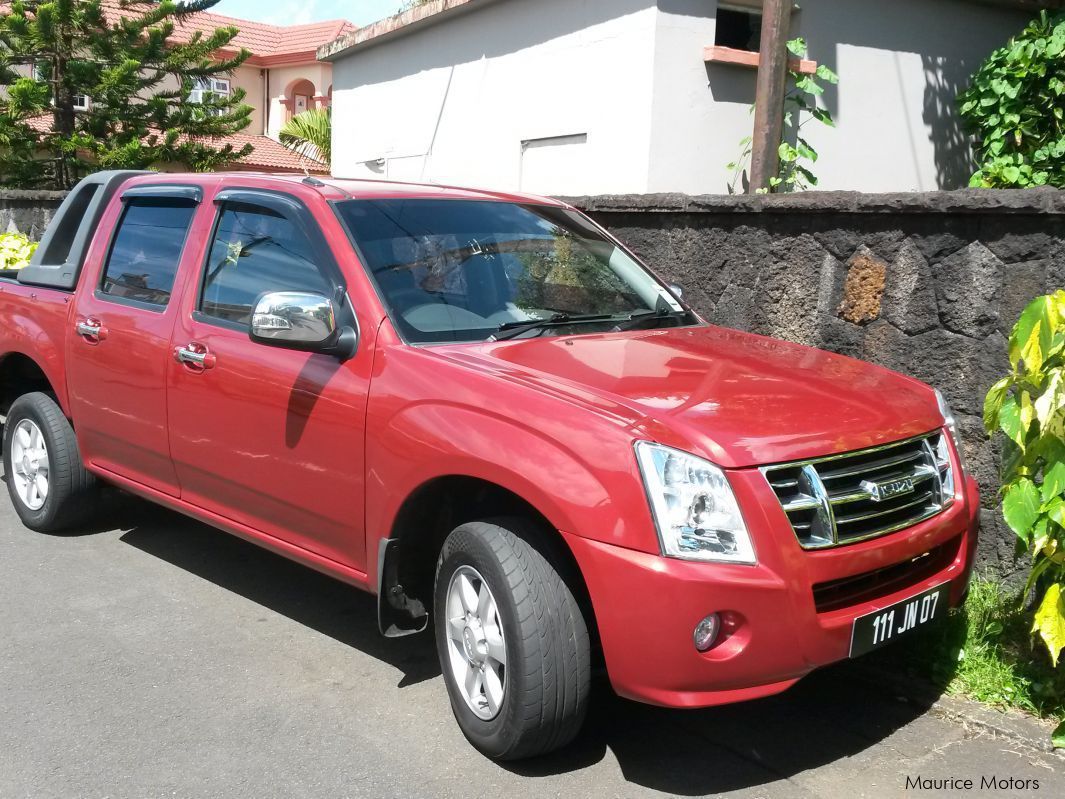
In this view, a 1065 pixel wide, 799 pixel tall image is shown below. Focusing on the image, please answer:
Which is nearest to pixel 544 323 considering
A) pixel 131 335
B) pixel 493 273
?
pixel 493 273

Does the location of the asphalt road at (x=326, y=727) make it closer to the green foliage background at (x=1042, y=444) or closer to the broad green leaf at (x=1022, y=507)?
the green foliage background at (x=1042, y=444)

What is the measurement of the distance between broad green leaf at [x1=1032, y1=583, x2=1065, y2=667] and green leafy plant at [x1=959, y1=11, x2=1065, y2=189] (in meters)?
5.87

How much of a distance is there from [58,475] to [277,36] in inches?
1474

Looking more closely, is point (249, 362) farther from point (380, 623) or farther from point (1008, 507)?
point (1008, 507)

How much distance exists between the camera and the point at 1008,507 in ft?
12.7

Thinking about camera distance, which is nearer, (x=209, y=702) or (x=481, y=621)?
(x=481, y=621)

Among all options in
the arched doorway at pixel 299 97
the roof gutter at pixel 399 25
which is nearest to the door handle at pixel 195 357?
the roof gutter at pixel 399 25

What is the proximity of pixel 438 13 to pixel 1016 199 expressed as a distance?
7.35 m

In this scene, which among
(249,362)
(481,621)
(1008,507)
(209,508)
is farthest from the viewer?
(209,508)

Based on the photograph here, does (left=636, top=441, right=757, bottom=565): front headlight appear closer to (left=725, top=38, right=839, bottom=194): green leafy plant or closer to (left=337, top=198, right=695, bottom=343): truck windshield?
(left=337, top=198, right=695, bottom=343): truck windshield

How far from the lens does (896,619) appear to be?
353 centimetres

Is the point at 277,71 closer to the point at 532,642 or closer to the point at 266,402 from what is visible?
the point at 266,402

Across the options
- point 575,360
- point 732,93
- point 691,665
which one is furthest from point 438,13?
point 691,665

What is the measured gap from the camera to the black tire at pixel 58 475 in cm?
576
